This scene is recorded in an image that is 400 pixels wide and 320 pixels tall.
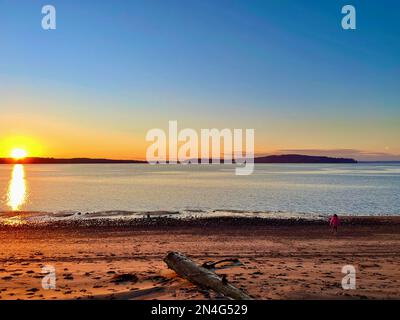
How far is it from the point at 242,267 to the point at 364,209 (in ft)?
127

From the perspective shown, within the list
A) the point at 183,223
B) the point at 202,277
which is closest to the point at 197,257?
the point at 202,277

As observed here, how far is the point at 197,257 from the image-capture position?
1797 cm

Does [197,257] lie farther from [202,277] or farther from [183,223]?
[183,223]

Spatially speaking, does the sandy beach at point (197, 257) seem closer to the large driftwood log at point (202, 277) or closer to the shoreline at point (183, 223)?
the shoreline at point (183, 223)

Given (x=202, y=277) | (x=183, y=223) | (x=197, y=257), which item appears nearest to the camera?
(x=202, y=277)

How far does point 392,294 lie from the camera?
37.3 ft

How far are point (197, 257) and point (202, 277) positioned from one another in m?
6.22

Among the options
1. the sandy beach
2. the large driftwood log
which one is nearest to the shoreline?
the sandy beach

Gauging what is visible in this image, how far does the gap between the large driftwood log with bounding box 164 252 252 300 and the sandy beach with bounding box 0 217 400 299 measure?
303 mm

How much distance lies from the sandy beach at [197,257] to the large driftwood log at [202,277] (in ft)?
0.99
